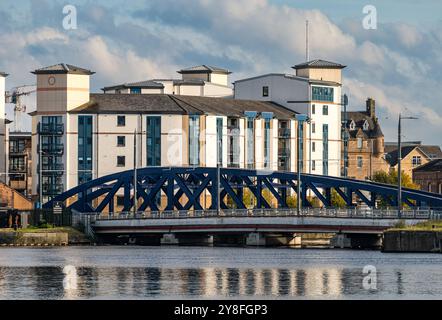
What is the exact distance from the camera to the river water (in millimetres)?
97625

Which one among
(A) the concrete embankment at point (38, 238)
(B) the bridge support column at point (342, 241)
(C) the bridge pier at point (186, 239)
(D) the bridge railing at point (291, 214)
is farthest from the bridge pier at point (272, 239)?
(A) the concrete embankment at point (38, 238)

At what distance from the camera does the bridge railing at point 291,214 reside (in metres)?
156

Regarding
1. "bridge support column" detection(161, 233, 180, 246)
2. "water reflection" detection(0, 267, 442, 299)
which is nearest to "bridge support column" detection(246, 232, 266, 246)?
"bridge support column" detection(161, 233, 180, 246)

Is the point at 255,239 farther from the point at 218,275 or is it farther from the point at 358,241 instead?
the point at 218,275

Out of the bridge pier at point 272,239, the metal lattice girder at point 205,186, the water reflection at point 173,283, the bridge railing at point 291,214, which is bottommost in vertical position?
the water reflection at point 173,283

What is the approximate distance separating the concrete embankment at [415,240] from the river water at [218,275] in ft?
6.68

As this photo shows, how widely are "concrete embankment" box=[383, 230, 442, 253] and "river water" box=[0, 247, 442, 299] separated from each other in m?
2.04

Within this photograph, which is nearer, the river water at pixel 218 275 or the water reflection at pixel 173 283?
the water reflection at pixel 173 283

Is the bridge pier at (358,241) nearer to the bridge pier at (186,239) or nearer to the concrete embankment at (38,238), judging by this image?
the bridge pier at (186,239)

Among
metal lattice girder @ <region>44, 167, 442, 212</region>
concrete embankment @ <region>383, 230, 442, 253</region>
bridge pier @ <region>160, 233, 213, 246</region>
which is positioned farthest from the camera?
bridge pier @ <region>160, 233, 213, 246</region>

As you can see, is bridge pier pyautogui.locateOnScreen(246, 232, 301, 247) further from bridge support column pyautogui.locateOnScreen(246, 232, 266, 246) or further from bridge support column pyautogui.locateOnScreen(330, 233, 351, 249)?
bridge support column pyautogui.locateOnScreen(330, 233, 351, 249)
